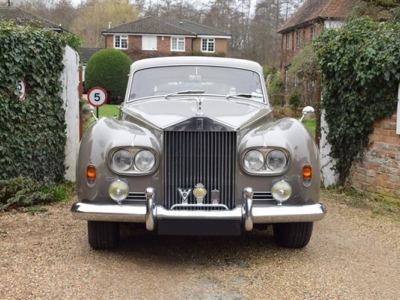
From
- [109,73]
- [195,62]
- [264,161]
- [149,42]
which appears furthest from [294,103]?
[149,42]

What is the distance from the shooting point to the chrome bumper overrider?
174 inches

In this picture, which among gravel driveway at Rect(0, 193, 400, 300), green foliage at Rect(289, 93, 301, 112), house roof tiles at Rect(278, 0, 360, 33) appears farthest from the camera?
house roof tiles at Rect(278, 0, 360, 33)

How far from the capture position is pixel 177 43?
56.8m

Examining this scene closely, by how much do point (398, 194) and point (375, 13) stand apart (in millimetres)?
8936

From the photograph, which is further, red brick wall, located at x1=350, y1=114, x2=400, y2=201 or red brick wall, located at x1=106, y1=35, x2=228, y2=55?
red brick wall, located at x1=106, y1=35, x2=228, y2=55

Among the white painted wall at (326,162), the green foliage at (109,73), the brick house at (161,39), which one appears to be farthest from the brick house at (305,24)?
the white painted wall at (326,162)

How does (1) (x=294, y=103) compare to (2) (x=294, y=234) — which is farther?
(1) (x=294, y=103)

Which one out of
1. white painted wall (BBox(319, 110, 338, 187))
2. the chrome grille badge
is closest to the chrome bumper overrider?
the chrome grille badge

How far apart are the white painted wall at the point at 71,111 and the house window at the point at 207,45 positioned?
162ft

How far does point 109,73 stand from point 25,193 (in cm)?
2962

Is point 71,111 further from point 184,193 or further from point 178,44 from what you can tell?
point 178,44

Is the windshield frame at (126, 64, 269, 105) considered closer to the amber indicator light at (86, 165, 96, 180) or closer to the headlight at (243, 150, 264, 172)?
the headlight at (243, 150, 264, 172)

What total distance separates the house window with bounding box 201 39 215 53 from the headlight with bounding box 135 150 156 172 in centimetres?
5389

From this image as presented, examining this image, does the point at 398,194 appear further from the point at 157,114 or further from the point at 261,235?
the point at 157,114
